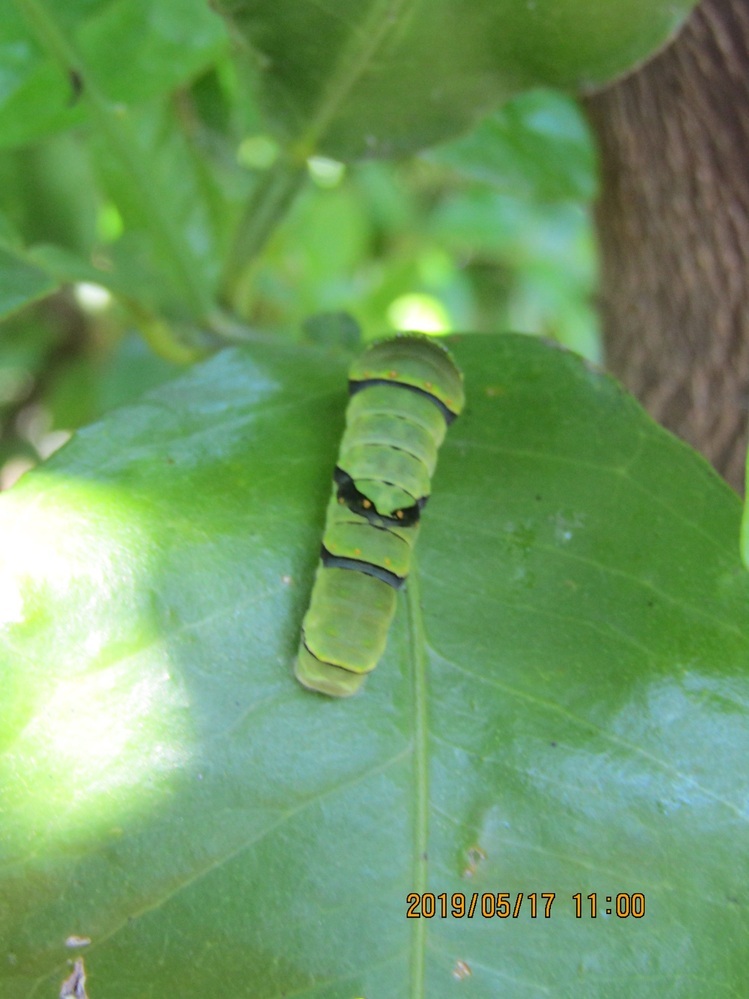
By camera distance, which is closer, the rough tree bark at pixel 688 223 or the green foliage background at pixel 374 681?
the green foliage background at pixel 374 681

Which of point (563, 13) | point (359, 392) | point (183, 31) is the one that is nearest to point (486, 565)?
point (359, 392)

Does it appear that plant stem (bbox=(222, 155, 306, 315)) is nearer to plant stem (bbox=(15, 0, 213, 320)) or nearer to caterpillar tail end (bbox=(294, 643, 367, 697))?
plant stem (bbox=(15, 0, 213, 320))

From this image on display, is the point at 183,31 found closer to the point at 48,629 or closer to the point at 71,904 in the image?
the point at 48,629

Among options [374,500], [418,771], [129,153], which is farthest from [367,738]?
[129,153]

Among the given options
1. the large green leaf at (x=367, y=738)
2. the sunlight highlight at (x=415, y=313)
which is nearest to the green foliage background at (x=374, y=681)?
the large green leaf at (x=367, y=738)

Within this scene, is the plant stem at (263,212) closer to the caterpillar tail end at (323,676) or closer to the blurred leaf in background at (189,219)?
the blurred leaf in background at (189,219)

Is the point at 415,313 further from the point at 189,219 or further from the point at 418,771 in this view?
the point at 418,771

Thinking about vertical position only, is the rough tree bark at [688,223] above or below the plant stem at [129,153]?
below
